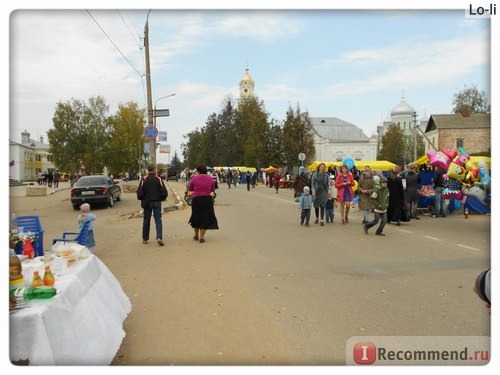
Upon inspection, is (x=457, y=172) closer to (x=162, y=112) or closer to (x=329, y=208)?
(x=329, y=208)

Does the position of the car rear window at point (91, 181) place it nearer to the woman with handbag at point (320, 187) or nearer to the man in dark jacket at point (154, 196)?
the woman with handbag at point (320, 187)

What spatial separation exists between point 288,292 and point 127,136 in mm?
53946

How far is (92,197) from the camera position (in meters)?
21.4

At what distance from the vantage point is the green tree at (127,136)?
189 ft

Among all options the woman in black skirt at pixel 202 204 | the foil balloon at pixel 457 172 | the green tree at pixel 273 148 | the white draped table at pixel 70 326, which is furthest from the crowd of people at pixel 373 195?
the green tree at pixel 273 148

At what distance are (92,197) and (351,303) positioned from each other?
1785 cm

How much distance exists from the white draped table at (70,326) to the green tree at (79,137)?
56.6 metres

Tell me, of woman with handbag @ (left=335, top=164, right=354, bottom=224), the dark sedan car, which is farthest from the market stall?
the dark sedan car

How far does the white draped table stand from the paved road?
0.35m

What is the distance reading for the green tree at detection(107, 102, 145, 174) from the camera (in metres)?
57.6

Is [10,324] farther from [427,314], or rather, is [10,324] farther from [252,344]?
[427,314]

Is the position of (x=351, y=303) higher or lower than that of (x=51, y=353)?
lower
